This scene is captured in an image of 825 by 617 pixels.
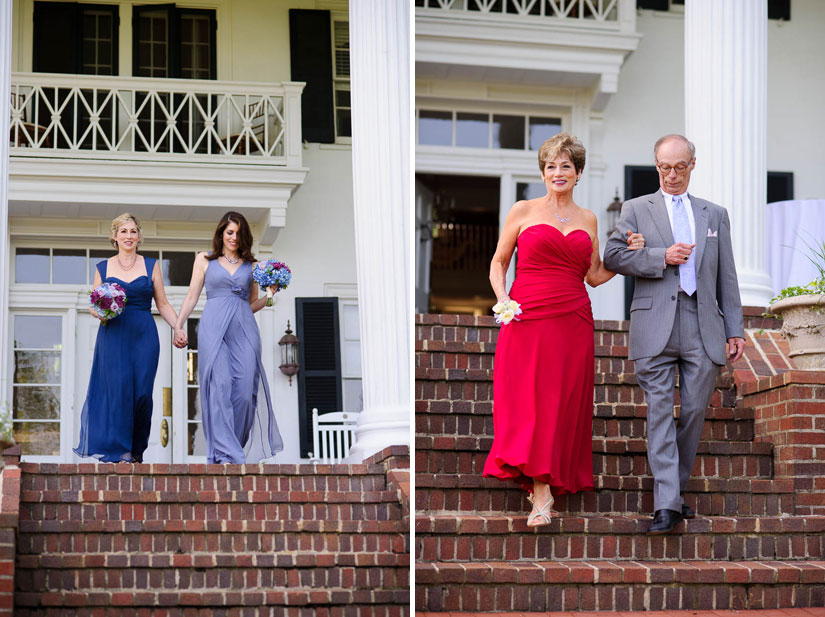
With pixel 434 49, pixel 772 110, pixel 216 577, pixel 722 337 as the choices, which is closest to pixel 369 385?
pixel 216 577

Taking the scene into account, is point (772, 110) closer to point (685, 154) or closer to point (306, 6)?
point (306, 6)

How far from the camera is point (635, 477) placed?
527cm

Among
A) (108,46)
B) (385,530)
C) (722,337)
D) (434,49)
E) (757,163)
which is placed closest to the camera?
(722,337)

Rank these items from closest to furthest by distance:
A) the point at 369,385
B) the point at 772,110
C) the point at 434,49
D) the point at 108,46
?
the point at 369,385
the point at 434,49
the point at 772,110
the point at 108,46

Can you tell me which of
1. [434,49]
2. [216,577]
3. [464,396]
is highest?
[434,49]

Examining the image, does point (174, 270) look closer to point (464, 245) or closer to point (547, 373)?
point (464, 245)

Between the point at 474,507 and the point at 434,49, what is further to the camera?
the point at 434,49

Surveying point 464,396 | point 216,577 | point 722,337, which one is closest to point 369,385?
point 464,396

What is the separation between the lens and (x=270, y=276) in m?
6.94

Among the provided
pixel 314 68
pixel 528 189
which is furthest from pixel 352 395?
pixel 314 68

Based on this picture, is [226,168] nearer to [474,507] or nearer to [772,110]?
[772,110]

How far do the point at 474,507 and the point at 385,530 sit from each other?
2.44 feet

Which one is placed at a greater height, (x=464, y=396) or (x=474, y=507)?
(x=464, y=396)

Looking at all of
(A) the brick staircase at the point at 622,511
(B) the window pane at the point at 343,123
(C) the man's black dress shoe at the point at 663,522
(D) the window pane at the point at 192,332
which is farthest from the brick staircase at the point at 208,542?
(B) the window pane at the point at 343,123
